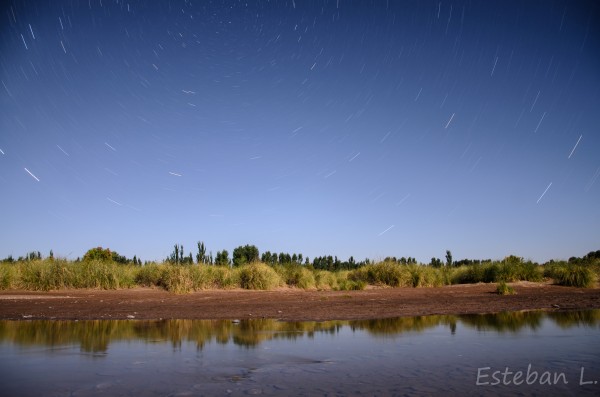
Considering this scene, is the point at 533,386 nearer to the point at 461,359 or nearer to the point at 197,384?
the point at 461,359

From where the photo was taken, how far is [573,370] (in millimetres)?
5500

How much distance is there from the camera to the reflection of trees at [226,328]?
316 inches

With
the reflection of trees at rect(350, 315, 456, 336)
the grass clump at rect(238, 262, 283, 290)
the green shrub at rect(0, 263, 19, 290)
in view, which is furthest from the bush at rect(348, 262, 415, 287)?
the green shrub at rect(0, 263, 19, 290)

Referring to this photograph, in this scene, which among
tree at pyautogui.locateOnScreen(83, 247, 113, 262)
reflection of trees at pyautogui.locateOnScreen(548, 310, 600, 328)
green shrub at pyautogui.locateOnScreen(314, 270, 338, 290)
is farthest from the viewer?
tree at pyautogui.locateOnScreen(83, 247, 113, 262)

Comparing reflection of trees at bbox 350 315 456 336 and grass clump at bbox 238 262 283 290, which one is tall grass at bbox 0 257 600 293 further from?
reflection of trees at bbox 350 315 456 336

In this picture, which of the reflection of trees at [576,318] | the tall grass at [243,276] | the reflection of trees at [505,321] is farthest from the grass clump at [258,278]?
the reflection of trees at [576,318]

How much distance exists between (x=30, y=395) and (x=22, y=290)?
71.7 ft

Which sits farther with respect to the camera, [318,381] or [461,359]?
[461,359]

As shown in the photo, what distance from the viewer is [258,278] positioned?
25812 millimetres

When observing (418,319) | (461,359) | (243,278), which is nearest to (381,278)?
(243,278)

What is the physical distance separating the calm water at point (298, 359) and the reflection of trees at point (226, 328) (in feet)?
0.08

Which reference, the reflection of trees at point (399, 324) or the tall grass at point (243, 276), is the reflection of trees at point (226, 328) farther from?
the tall grass at point (243, 276)

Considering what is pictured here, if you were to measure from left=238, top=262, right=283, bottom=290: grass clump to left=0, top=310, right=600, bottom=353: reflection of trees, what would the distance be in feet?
46.8

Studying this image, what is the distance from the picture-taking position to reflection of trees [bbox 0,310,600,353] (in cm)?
803
